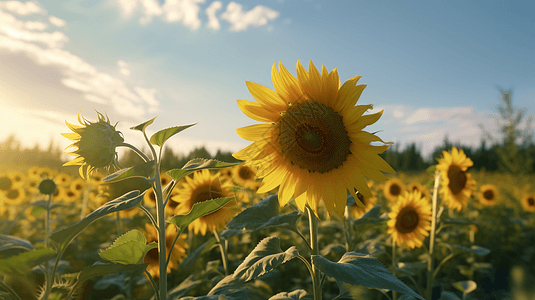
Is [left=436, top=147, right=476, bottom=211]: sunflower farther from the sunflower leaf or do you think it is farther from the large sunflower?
the sunflower leaf

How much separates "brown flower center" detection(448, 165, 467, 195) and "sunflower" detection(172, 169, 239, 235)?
2286 mm

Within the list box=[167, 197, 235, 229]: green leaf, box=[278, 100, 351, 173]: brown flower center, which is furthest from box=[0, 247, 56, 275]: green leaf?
box=[278, 100, 351, 173]: brown flower center

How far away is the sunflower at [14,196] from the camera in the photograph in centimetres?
592

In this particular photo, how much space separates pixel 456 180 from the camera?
11.5 ft

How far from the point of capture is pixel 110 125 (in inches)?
52.4

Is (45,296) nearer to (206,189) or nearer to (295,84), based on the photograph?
(295,84)

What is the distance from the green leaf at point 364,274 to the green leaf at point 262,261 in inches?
6.0

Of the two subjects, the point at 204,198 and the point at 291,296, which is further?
the point at 204,198

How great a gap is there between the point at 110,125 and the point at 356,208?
10.5 feet

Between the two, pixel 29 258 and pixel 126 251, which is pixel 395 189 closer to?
pixel 126 251

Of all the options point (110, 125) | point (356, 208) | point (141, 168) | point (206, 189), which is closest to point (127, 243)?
point (141, 168)

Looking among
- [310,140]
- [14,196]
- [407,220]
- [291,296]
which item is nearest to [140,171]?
[310,140]

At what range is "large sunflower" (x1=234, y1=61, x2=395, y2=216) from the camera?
1524mm

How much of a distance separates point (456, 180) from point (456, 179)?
11 mm
